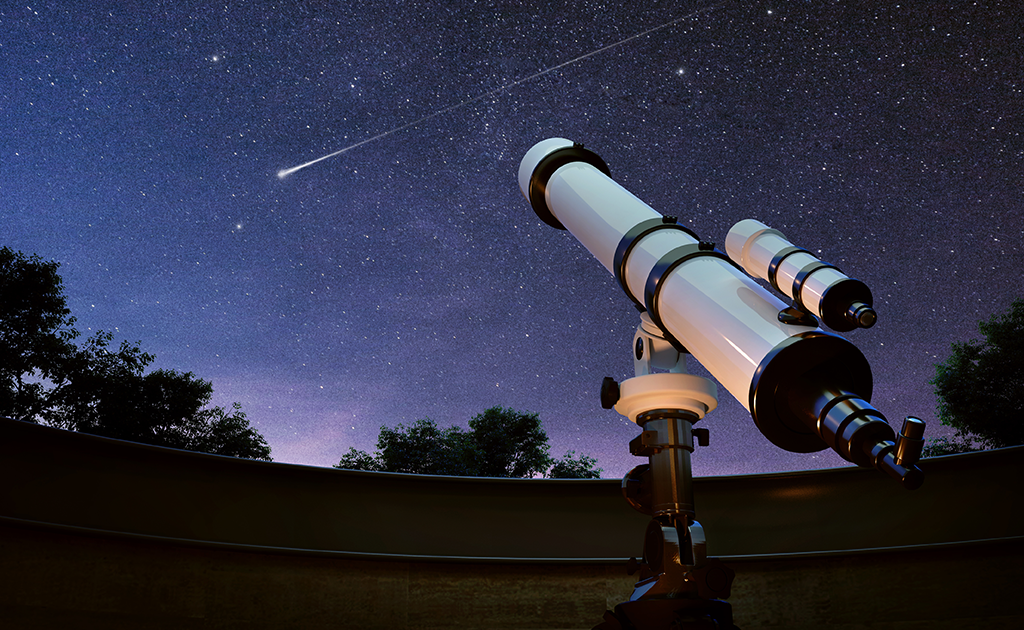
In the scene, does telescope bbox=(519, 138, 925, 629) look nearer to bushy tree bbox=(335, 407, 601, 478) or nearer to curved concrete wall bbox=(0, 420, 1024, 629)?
curved concrete wall bbox=(0, 420, 1024, 629)

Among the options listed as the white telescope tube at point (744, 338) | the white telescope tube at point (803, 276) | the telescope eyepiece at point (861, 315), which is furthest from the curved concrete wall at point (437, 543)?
the telescope eyepiece at point (861, 315)

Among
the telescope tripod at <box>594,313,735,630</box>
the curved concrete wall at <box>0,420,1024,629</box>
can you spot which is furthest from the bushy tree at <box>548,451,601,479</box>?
the telescope tripod at <box>594,313,735,630</box>

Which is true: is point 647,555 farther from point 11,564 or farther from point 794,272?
point 11,564

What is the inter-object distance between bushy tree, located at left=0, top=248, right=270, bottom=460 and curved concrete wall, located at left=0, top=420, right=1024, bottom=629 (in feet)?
17.6

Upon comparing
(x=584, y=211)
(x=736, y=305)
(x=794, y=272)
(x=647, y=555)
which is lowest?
(x=647, y=555)

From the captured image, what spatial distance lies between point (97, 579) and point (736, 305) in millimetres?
6737

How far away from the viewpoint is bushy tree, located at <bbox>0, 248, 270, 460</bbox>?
10812mm

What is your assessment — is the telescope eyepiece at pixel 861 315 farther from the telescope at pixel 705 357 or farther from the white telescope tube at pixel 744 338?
the white telescope tube at pixel 744 338

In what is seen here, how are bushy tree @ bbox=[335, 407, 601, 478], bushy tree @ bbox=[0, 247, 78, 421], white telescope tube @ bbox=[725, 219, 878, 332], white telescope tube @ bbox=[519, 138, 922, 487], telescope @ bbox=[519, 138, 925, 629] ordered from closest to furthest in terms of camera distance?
white telescope tube @ bbox=[519, 138, 922, 487]
telescope @ bbox=[519, 138, 925, 629]
white telescope tube @ bbox=[725, 219, 878, 332]
bushy tree @ bbox=[0, 247, 78, 421]
bushy tree @ bbox=[335, 407, 601, 478]

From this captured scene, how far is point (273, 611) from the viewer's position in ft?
22.3

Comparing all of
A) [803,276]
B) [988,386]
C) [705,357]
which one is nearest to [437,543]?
[803,276]

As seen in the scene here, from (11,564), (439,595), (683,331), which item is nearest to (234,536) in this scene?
(11,564)

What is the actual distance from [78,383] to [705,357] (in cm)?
1244

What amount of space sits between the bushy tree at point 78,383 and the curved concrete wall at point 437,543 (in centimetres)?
535
